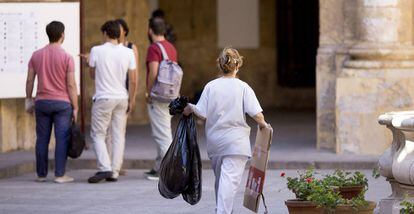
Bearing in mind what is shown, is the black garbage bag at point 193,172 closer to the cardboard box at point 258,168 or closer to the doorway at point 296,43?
the cardboard box at point 258,168

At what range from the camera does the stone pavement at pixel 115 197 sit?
12.6 metres

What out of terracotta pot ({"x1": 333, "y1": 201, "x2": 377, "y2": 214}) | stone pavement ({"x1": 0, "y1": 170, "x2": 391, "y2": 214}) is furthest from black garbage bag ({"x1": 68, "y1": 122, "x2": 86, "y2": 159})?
terracotta pot ({"x1": 333, "y1": 201, "x2": 377, "y2": 214})

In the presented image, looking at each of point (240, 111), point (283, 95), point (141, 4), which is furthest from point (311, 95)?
point (240, 111)

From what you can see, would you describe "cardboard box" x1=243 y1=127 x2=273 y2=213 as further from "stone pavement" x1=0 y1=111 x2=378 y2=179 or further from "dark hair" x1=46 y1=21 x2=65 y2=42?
"stone pavement" x1=0 y1=111 x2=378 y2=179

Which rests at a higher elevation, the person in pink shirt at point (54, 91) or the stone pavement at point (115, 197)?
the person in pink shirt at point (54, 91)

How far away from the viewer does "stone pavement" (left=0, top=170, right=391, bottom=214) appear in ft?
41.5

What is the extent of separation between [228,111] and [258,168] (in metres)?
0.51

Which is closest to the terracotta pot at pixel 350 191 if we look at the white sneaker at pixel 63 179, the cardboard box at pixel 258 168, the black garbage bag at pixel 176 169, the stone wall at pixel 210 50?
the cardboard box at pixel 258 168

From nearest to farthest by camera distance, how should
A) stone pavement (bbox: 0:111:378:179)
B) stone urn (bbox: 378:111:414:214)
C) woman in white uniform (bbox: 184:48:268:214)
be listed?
woman in white uniform (bbox: 184:48:268:214) → stone urn (bbox: 378:111:414:214) → stone pavement (bbox: 0:111:378:179)

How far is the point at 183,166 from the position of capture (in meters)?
11.2

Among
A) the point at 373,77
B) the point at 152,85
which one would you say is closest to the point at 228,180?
the point at 152,85

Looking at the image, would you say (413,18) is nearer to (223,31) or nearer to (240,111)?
(240,111)

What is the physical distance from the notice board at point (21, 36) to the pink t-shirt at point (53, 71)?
7.40 feet

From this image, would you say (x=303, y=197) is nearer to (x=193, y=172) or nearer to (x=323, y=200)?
(x=323, y=200)
